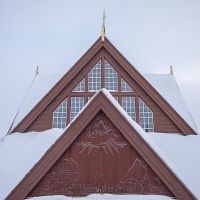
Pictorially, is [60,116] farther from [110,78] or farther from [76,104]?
[110,78]

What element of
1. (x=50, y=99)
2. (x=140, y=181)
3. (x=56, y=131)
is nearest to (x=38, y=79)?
(x=50, y=99)

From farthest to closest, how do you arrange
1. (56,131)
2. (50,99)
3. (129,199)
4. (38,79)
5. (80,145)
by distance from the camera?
(38,79)
(50,99)
(56,131)
(80,145)
(129,199)

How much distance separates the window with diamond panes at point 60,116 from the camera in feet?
44.8

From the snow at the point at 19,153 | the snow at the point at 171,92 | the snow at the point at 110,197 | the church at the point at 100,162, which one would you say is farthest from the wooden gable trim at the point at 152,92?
the snow at the point at 110,197

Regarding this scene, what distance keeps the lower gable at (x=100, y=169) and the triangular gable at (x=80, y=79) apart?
17.2ft

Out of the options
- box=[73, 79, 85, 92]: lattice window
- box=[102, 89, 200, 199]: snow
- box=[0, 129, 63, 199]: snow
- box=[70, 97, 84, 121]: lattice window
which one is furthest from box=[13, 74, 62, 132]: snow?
box=[102, 89, 200, 199]: snow

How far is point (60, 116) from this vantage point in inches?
542

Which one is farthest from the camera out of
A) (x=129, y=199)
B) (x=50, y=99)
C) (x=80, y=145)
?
(x=50, y=99)

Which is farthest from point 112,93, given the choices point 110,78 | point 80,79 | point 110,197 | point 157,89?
point 110,197

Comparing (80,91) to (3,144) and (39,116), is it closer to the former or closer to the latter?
(39,116)

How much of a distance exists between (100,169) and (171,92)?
32.1 feet

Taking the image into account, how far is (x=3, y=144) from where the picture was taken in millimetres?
13148

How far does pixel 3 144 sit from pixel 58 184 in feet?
19.2

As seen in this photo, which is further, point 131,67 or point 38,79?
point 38,79
